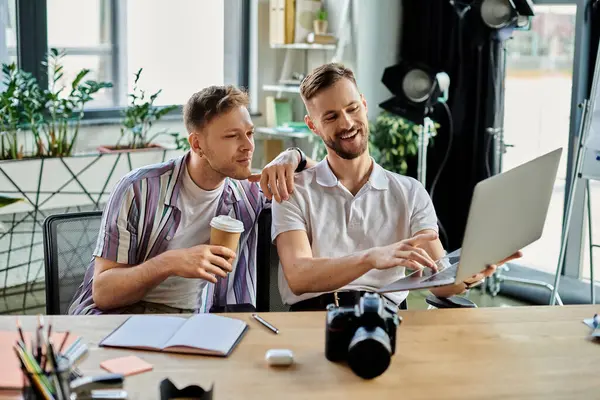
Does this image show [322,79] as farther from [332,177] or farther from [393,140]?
[393,140]

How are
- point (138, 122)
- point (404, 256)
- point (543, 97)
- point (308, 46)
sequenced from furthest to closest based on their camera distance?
point (308, 46), point (543, 97), point (138, 122), point (404, 256)

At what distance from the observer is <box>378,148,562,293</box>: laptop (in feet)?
5.69

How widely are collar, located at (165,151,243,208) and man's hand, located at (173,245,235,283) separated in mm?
325

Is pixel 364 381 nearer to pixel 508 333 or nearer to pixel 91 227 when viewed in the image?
pixel 508 333

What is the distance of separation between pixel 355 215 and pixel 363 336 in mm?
835

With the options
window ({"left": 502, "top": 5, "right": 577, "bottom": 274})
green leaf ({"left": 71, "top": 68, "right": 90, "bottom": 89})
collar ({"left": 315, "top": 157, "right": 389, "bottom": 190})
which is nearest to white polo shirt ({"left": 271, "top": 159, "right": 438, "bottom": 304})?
collar ({"left": 315, "top": 157, "right": 389, "bottom": 190})

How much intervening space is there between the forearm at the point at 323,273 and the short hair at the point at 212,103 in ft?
1.65

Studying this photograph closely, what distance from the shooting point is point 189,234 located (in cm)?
239

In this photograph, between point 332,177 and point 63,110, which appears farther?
point 63,110

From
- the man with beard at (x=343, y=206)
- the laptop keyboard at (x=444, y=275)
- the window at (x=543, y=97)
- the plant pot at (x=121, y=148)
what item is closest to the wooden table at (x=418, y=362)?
the laptop keyboard at (x=444, y=275)

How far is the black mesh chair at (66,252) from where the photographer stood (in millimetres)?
2322

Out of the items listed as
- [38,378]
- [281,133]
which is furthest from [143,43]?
[38,378]

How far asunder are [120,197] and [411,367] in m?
1.01

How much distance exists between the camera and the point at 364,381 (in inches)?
65.2
